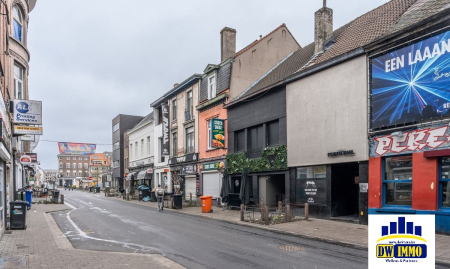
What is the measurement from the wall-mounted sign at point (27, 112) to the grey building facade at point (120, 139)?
32.9m

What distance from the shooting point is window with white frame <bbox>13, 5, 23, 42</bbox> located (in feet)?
63.1

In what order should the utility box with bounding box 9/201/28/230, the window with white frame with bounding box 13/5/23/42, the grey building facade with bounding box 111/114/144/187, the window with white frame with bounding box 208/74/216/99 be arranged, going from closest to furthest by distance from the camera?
the utility box with bounding box 9/201/28/230, the window with white frame with bounding box 13/5/23/42, the window with white frame with bounding box 208/74/216/99, the grey building facade with bounding box 111/114/144/187

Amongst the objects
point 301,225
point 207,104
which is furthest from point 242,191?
point 207,104

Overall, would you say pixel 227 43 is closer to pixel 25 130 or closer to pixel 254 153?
pixel 254 153

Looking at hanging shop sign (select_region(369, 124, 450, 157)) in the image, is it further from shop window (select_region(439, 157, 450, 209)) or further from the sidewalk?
the sidewalk

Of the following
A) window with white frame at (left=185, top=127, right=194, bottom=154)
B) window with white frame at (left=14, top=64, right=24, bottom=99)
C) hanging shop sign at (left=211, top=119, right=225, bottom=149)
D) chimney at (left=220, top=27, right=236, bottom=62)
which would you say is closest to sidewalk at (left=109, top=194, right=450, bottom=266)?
hanging shop sign at (left=211, top=119, right=225, bottom=149)

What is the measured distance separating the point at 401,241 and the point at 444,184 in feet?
31.1

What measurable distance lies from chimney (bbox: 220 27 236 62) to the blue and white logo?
1421 centimetres

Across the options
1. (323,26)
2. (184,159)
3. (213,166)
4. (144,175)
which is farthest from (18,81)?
(144,175)

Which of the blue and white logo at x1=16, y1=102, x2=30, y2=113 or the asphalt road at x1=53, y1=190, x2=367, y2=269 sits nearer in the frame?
the asphalt road at x1=53, y1=190, x2=367, y2=269

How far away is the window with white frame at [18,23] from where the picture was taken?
63.1ft

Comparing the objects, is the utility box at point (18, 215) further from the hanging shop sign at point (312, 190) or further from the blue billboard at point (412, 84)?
the blue billboard at point (412, 84)

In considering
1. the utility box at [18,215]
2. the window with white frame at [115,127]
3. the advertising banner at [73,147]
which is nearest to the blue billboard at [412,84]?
the utility box at [18,215]

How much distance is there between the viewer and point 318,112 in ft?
51.4
